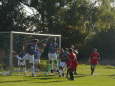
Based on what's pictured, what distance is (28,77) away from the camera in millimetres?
24891

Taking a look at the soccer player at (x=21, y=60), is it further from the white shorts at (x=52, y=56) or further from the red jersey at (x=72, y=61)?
the red jersey at (x=72, y=61)

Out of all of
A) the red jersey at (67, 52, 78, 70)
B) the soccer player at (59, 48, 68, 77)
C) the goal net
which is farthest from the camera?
the soccer player at (59, 48, 68, 77)

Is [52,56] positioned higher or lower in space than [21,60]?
higher

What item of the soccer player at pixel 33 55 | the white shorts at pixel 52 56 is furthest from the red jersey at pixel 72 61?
the white shorts at pixel 52 56

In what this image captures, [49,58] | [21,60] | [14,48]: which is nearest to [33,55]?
[21,60]

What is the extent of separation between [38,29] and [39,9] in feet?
7.86

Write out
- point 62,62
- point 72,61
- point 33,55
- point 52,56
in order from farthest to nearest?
point 52,56 < point 62,62 < point 33,55 < point 72,61

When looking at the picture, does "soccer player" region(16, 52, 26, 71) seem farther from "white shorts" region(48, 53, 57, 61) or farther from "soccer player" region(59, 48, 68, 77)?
"soccer player" region(59, 48, 68, 77)

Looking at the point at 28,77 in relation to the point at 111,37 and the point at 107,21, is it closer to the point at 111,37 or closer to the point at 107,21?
the point at 107,21

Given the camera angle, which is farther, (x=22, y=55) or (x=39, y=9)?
(x=39, y=9)

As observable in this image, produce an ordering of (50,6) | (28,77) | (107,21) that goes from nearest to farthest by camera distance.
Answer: (28,77) < (50,6) < (107,21)

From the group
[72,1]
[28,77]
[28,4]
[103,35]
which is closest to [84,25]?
[72,1]

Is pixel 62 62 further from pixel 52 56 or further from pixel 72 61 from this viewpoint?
pixel 72 61

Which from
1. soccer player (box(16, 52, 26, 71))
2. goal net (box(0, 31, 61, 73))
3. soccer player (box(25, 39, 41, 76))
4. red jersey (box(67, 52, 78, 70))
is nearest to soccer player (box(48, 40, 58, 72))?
goal net (box(0, 31, 61, 73))
